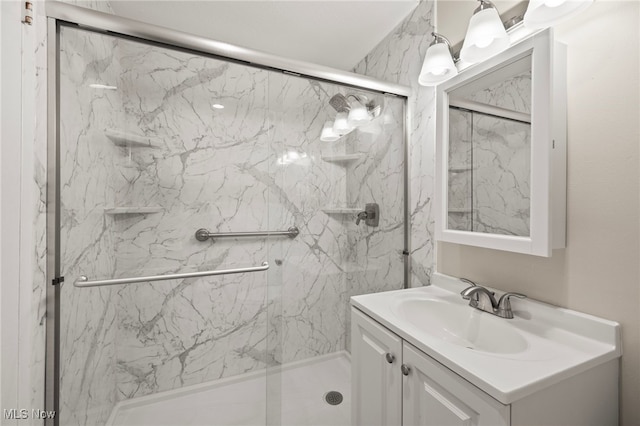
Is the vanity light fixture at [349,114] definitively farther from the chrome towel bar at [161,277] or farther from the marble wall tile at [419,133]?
the chrome towel bar at [161,277]

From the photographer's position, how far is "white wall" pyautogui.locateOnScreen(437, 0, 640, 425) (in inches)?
27.9

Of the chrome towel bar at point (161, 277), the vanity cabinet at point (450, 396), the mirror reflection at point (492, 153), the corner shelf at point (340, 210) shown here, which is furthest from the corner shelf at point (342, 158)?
the vanity cabinet at point (450, 396)

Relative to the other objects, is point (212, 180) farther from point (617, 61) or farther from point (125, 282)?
point (617, 61)

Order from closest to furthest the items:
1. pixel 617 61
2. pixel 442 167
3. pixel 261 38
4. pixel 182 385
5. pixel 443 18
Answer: pixel 617 61, pixel 442 167, pixel 443 18, pixel 182 385, pixel 261 38

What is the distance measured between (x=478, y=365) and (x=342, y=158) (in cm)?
105

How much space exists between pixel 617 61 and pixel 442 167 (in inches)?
22.8

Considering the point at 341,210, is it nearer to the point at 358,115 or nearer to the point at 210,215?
the point at 358,115

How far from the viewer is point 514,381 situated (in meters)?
0.59

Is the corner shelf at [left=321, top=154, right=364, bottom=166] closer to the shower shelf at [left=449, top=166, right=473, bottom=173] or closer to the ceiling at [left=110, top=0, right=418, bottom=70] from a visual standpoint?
the shower shelf at [left=449, top=166, right=473, bottom=173]

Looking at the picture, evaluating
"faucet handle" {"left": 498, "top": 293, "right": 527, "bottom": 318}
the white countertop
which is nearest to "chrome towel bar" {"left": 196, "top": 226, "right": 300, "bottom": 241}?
the white countertop

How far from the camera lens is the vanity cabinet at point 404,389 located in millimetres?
640

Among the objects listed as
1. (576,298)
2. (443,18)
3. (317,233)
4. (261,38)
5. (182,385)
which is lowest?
(182,385)

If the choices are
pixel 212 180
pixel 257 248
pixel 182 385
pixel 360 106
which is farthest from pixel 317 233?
pixel 182 385

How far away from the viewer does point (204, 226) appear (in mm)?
1377
